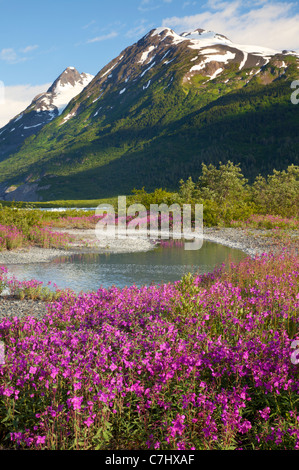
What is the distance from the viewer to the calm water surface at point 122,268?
48.3ft

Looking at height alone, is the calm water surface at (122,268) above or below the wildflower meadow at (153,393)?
below

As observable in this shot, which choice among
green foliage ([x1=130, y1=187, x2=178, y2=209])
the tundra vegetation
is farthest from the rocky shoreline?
green foliage ([x1=130, y1=187, x2=178, y2=209])

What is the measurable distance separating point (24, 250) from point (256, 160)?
137 meters

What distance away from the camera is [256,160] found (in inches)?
5753

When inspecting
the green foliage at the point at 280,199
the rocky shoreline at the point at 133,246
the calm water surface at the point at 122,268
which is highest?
the green foliage at the point at 280,199

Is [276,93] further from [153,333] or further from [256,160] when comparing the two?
[153,333]

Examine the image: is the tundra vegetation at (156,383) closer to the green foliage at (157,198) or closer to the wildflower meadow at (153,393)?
the wildflower meadow at (153,393)

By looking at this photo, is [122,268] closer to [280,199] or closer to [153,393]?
[153,393]

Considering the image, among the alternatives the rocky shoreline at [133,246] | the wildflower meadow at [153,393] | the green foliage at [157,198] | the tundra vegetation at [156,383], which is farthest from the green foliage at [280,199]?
the wildflower meadow at [153,393]

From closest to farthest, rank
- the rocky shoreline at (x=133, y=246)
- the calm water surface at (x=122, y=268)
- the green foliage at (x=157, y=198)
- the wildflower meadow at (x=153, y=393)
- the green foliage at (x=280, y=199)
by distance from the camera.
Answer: the wildflower meadow at (x=153, y=393) < the calm water surface at (x=122, y=268) < the rocky shoreline at (x=133, y=246) < the green foliage at (x=280, y=199) < the green foliage at (x=157, y=198)

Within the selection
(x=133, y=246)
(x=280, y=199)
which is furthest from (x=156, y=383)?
(x=280, y=199)

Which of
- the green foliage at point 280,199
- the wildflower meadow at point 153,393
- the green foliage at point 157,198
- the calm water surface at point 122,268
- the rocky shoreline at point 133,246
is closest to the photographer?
the wildflower meadow at point 153,393

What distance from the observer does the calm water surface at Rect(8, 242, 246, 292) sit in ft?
48.3
